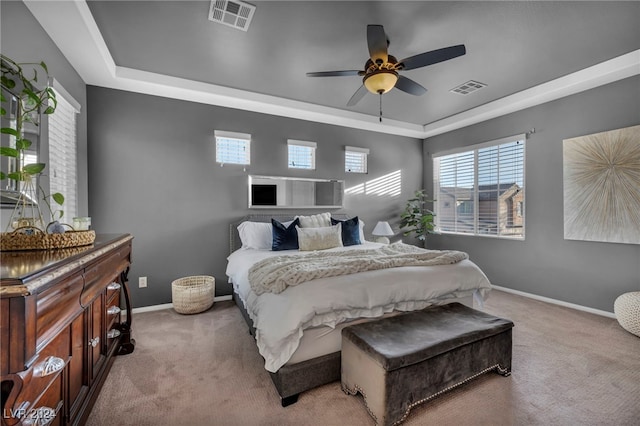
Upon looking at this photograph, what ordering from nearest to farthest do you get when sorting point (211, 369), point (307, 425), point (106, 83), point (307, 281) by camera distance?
1. point (307, 425)
2. point (307, 281)
3. point (211, 369)
4. point (106, 83)

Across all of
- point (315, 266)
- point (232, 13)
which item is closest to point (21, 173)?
point (315, 266)

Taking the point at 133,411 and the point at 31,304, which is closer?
the point at 31,304

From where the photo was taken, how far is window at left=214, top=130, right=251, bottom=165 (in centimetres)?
380

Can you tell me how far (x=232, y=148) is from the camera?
3904 millimetres

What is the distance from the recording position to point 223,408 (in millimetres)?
1747

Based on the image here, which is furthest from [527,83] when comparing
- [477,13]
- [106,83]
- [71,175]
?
[71,175]

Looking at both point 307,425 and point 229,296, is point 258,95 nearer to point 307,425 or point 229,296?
point 229,296

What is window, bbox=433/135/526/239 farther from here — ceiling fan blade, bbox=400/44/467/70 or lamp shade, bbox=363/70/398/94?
lamp shade, bbox=363/70/398/94

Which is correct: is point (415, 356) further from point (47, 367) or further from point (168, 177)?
point (168, 177)

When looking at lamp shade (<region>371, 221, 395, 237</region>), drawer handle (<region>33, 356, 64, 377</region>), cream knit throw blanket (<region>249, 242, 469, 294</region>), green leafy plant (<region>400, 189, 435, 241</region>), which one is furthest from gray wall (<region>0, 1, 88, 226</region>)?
green leafy plant (<region>400, 189, 435, 241</region>)

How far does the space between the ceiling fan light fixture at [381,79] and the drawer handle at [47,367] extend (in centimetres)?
255

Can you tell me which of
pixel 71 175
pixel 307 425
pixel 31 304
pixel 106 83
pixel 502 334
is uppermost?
pixel 106 83

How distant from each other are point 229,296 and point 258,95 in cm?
279

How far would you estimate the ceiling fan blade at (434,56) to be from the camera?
2131mm
